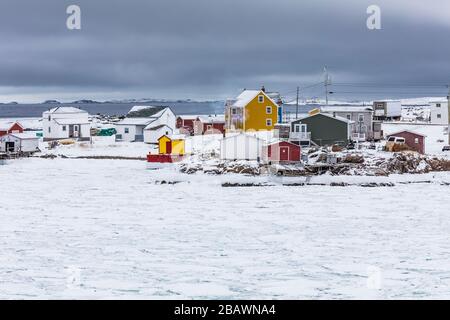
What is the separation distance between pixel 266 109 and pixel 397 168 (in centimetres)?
1904

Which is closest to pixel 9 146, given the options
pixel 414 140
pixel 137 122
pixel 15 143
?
pixel 15 143

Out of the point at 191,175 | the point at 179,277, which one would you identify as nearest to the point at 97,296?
the point at 179,277

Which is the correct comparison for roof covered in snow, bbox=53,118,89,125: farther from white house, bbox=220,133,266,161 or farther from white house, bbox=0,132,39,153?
white house, bbox=220,133,266,161

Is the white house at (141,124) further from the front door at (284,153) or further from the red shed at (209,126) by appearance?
the front door at (284,153)

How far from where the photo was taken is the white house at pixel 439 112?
68875 millimetres

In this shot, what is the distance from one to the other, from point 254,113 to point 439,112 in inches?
941

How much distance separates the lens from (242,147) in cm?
4462

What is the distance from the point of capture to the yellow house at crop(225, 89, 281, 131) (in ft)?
189

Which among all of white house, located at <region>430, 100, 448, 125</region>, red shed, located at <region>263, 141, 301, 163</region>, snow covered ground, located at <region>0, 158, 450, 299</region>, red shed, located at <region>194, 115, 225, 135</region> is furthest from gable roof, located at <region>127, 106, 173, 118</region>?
white house, located at <region>430, 100, 448, 125</region>

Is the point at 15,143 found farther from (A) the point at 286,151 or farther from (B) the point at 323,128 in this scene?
(B) the point at 323,128

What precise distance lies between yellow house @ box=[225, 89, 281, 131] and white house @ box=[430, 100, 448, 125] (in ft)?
69.5

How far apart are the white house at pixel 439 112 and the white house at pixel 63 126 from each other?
124 feet

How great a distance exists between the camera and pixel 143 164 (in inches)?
1945

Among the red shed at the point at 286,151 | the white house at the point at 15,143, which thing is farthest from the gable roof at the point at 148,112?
the red shed at the point at 286,151
